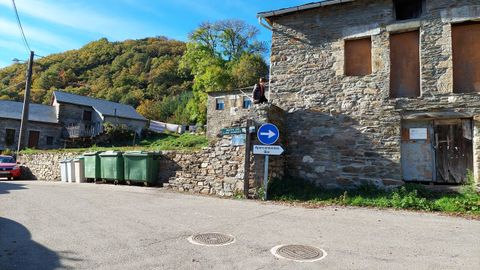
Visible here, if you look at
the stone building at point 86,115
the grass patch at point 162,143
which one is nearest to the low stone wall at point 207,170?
the grass patch at point 162,143

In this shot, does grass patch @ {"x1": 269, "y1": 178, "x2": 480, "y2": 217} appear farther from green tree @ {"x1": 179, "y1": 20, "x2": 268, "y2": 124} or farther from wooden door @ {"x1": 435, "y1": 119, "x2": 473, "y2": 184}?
green tree @ {"x1": 179, "y1": 20, "x2": 268, "y2": 124}

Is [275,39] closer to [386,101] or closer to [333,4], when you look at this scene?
[333,4]

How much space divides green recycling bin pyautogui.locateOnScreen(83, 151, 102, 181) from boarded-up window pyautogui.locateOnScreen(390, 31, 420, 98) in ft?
37.0

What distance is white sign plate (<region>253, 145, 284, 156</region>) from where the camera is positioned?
9327mm

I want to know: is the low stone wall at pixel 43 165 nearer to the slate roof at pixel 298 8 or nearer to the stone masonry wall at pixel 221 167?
the stone masonry wall at pixel 221 167

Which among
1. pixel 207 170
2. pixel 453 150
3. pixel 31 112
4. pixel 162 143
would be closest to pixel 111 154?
pixel 207 170

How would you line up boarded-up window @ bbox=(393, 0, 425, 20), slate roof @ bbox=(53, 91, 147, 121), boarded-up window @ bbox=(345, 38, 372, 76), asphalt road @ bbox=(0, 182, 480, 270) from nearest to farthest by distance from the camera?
asphalt road @ bbox=(0, 182, 480, 270)
boarded-up window @ bbox=(393, 0, 425, 20)
boarded-up window @ bbox=(345, 38, 372, 76)
slate roof @ bbox=(53, 91, 147, 121)

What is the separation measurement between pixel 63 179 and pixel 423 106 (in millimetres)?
15274

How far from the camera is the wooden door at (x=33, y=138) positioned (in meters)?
33.0

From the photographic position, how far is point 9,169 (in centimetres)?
1858

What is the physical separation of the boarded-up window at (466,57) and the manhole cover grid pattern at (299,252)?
23.3 feet

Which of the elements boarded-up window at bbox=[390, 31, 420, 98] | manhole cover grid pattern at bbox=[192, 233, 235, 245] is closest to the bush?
boarded-up window at bbox=[390, 31, 420, 98]

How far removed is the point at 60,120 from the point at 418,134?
3497 centimetres

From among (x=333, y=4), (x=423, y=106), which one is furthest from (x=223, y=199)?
(x=333, y=4)
